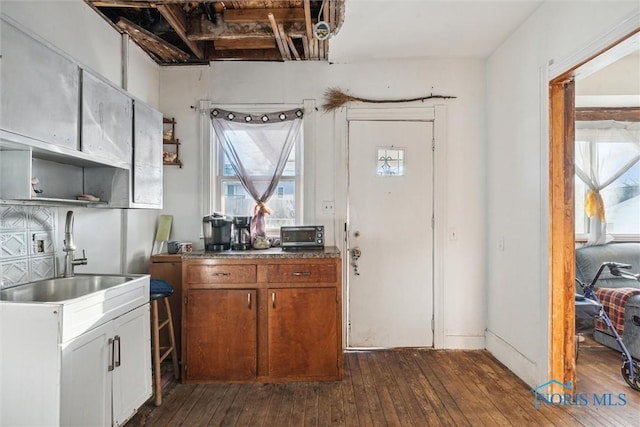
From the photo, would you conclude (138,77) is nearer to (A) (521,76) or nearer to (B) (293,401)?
(B) (293,401)

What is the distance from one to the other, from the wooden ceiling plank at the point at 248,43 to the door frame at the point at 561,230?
7.37 ft

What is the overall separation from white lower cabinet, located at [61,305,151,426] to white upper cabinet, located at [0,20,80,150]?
3.28 ft

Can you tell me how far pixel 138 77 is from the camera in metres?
2.83

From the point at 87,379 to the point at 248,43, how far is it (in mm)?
2805

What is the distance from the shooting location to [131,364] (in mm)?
1902

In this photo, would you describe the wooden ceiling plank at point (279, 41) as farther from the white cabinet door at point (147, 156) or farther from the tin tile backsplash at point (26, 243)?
the tin tile backsplash at point (26, 243)

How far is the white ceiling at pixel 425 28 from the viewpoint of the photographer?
2.34 meters

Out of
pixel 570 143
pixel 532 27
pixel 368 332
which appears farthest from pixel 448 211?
pixel 532 27

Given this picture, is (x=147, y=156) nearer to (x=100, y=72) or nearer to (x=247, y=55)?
(x=100, y=72)

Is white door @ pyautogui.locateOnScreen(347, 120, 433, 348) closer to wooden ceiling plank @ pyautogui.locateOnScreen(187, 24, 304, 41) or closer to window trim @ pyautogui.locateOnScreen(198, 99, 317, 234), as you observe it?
window trim @ pyautogui.locateOnScreen(198, 99, 317, 234)

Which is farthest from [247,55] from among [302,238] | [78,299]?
[78,299]

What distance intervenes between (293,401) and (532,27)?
318cm

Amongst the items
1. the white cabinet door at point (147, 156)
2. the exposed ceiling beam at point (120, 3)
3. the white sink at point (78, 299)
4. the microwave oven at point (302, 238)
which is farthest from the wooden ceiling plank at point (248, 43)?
the white sink at point (78, 299)

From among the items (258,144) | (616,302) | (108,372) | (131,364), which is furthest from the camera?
(258,144)
